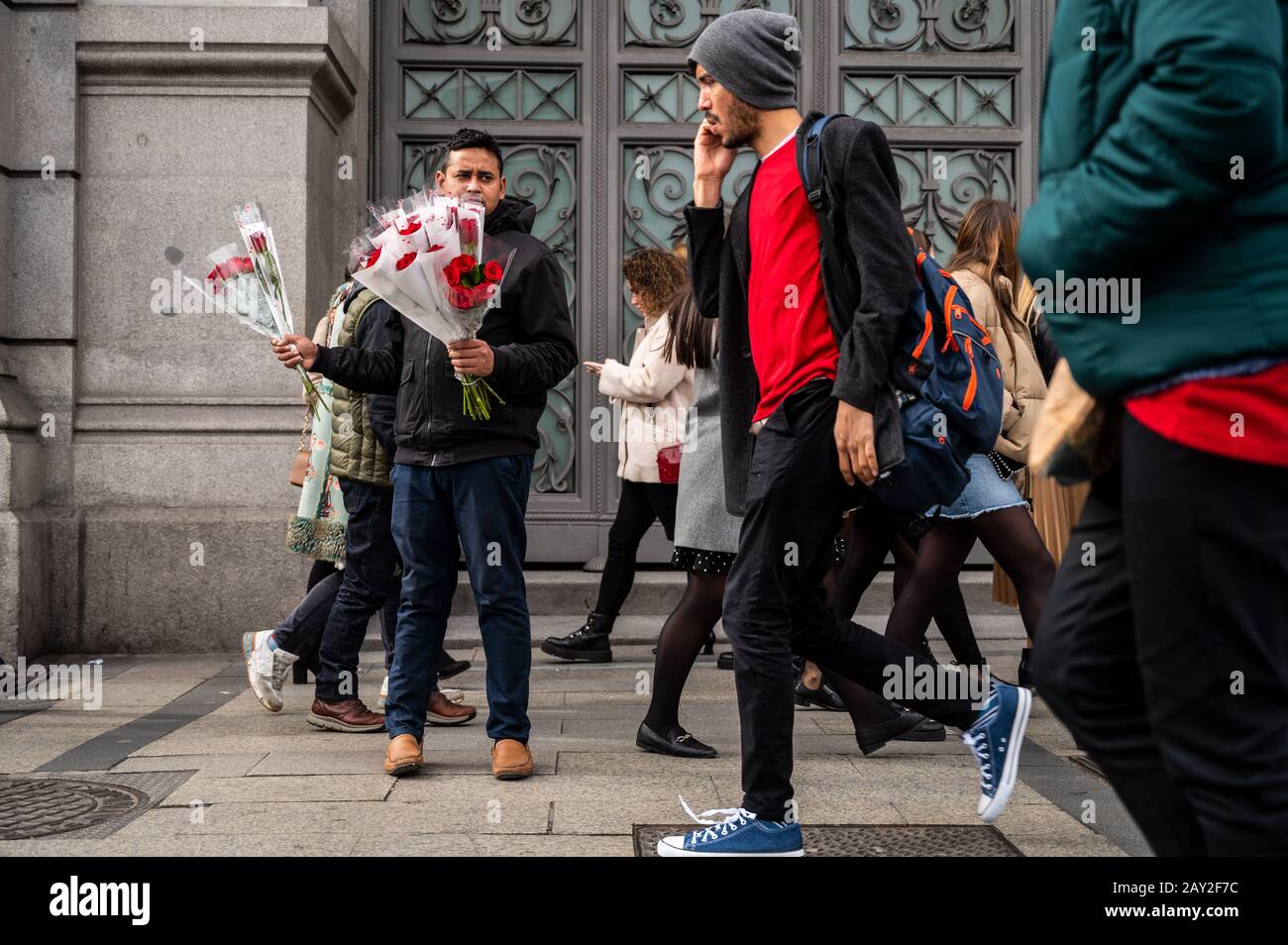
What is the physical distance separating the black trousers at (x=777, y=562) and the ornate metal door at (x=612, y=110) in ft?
17.9

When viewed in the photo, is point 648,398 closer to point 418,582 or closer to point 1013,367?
point 1013,367

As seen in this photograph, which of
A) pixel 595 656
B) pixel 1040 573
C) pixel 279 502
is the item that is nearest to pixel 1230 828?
pixel 1040 573

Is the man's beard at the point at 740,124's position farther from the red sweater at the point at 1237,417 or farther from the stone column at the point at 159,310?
the stone column at the point at 159,310

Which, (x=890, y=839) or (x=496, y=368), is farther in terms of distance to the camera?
(x=496, y=368)

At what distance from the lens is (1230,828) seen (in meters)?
2.02

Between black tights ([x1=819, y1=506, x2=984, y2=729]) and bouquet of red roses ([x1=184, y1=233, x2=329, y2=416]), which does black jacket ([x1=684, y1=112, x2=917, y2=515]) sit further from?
black tights ([x1=819, y1=506, x2=984, y2=729])

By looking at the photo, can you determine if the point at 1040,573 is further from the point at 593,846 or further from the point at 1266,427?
the point at 1266,427

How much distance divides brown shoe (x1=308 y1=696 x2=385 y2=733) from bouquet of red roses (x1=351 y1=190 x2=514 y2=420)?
5.93 ft

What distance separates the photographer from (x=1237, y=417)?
201 centimetres

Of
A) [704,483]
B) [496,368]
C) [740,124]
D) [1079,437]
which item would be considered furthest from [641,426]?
[1079,437]

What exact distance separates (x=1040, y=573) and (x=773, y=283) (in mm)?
2094

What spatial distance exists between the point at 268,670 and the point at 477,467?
5.20ft

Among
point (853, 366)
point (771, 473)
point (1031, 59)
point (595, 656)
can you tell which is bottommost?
point (595, 656)

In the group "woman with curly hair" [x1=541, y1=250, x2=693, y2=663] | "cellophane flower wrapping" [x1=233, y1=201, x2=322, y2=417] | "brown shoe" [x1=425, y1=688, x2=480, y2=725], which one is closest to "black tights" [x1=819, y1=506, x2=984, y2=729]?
"woman with curly hair" [x1=541, y1=250, x2=693, y2=663]
